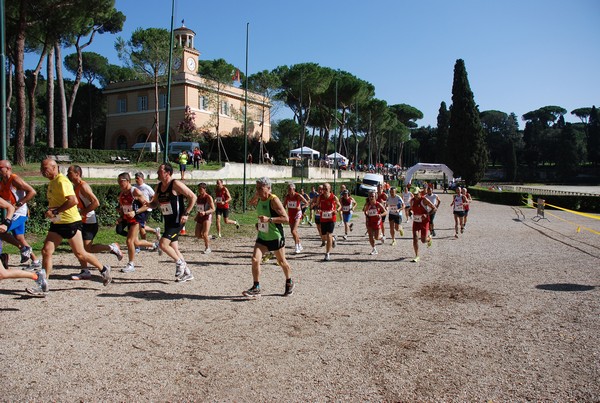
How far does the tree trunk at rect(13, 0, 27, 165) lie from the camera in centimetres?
2152

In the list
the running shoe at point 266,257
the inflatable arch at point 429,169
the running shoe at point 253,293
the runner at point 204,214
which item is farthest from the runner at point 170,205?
the inflatable arch at point 429,169

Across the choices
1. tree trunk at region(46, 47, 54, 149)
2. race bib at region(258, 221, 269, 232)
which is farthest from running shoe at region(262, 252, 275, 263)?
tree trunk at region(46, 47, 54, 149)

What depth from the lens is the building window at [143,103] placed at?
172 feet

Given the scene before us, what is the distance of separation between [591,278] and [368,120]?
70.8 m

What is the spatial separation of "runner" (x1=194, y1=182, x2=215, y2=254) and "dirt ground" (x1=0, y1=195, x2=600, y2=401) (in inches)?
63.0

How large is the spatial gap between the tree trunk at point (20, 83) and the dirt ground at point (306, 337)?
17.1 metres

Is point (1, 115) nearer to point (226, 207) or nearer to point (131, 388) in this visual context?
point (226, 207)

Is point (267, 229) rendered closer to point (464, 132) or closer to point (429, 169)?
point (429, 169)

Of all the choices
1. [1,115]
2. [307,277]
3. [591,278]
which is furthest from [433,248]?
[1,115]

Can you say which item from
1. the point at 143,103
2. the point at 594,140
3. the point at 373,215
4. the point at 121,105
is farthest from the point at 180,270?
the point at 594,140

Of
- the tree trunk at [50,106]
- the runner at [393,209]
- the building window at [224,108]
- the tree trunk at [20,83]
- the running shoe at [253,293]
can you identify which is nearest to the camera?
the running shoe at [253,293]

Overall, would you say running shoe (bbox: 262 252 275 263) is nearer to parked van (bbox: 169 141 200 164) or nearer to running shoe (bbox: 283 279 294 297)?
running shoe (bbox: 283 279 294 297)

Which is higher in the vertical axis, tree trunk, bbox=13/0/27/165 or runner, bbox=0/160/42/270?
tree trunk, bbox=13/0/27/165

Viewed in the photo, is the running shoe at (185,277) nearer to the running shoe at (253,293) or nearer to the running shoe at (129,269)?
the running shoe at (129,269)
